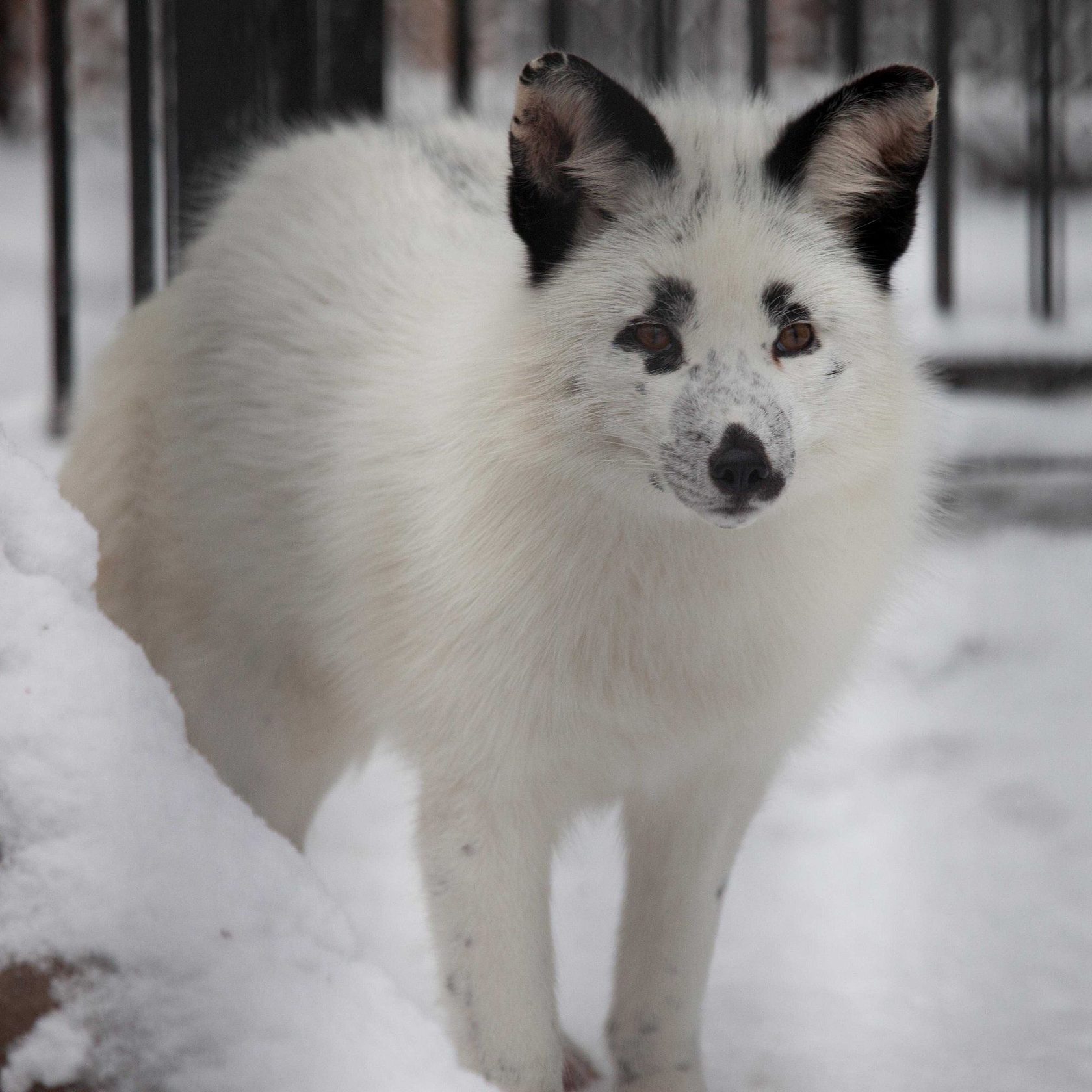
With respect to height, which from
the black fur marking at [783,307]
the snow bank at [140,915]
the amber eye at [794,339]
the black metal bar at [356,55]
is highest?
the black metal bar at [356,55]

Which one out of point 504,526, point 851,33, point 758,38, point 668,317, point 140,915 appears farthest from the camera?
point 851,33

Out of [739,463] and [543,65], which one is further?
[543,65]

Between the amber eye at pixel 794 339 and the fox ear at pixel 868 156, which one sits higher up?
the fox ear at pixel 868 156

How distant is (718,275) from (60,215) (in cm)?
317

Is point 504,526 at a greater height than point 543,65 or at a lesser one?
lesser

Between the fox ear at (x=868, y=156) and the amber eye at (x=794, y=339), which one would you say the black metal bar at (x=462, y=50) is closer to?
the fox ear at (x=868, y=156)

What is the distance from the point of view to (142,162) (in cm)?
418

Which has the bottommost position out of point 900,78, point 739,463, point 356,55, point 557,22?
point 739,463

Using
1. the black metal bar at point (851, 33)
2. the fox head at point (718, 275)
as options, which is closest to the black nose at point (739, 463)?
the fox head at point (718, 275)

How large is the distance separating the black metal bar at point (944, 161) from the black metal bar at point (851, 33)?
246 millimetres

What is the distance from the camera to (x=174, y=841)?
140 cm

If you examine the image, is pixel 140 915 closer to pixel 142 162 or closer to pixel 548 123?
pixel 548 123

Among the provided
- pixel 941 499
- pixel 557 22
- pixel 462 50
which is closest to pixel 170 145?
pixel 462 50

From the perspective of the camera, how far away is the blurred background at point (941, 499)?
258 cm
